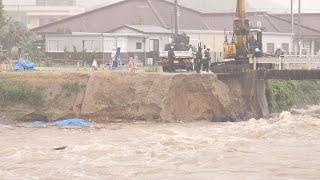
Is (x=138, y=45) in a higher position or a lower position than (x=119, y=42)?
lower

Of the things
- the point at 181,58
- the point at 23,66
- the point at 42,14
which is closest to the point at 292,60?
the point at 181,58

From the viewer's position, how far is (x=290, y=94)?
4262 centimetres

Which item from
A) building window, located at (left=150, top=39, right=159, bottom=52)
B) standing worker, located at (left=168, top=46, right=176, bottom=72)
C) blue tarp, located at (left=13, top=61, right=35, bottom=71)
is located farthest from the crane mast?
building window, located at (left=150, top=39, right=159, bottom=52)

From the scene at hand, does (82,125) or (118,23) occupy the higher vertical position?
(118,23)

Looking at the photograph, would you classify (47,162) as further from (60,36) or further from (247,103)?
(60,36)

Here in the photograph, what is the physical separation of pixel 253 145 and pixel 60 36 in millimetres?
35809

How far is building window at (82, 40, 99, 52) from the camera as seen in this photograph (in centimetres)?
5669

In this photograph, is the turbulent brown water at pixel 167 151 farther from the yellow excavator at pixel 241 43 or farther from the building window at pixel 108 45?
the building window at pixel 108 45

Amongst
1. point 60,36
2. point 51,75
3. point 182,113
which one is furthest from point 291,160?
point 60,36

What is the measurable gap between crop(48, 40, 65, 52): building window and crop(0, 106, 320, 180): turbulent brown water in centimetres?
2714

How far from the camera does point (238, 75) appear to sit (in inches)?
1453

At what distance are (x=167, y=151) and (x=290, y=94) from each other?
19892 millimetres

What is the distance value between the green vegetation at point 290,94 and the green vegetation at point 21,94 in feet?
47.7

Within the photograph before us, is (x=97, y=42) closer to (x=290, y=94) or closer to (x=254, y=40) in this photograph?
(x=290, y=94)
